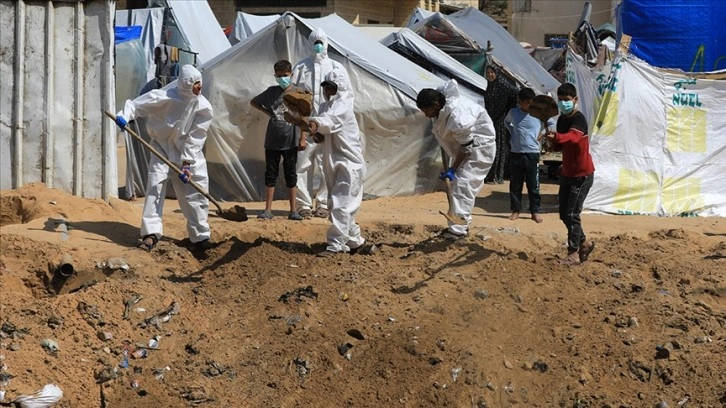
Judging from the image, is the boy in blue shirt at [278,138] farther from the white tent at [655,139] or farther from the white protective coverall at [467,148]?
the white tent at [655,139]

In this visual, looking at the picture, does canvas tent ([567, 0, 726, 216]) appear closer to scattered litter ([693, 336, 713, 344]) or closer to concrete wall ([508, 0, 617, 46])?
scattered litter ([693, 336, 713, 344])

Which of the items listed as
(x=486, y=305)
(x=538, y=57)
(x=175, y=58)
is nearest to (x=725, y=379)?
(x=486, y=305)

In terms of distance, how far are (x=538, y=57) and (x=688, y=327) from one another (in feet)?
48.1

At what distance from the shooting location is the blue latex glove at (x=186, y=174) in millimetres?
8445

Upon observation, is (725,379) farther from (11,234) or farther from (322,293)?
(11,234)

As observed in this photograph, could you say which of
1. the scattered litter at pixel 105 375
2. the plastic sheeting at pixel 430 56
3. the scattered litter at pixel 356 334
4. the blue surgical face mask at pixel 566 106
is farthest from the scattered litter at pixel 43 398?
the plastic sheeting at pixel 430 56

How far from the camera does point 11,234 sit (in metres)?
8.46

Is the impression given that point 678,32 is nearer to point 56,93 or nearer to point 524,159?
point 524,159

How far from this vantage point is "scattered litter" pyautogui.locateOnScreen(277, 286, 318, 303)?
25.5 ft

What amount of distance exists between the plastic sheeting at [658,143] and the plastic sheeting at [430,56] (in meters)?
2.41

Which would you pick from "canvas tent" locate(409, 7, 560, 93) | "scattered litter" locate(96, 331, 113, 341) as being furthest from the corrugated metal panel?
"canvas tent" locate(409, 7, 560, 93)

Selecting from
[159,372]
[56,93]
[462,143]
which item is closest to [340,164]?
[462,143]

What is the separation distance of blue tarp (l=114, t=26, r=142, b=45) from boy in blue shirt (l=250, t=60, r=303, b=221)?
724cm

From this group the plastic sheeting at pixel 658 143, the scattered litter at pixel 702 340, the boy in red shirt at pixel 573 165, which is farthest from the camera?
the plastic sheeting at pixel 658 143
